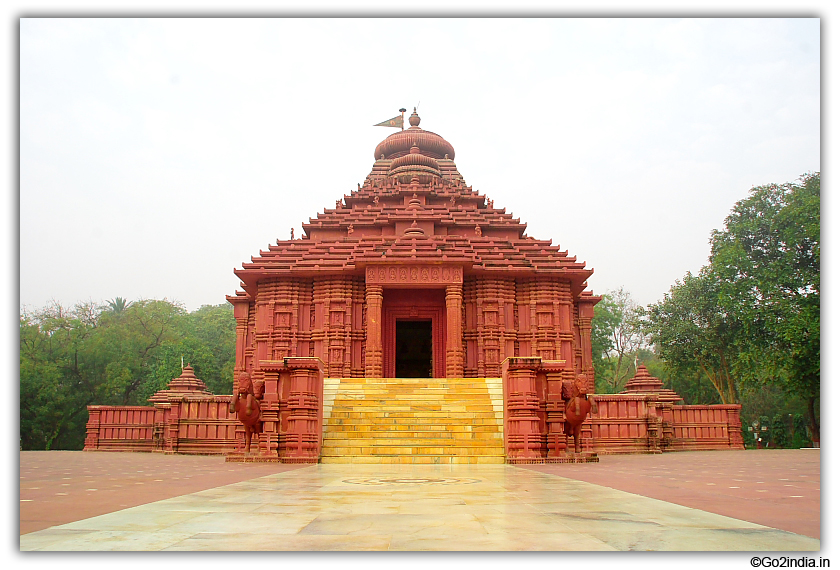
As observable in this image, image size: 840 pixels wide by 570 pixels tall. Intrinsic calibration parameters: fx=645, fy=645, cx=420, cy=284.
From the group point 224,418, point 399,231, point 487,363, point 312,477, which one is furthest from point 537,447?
point 399,231

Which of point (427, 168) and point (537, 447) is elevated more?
point (427, 168)

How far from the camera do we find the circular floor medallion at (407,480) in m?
7.95

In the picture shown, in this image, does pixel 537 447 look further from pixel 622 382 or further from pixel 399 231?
pixel 622 382

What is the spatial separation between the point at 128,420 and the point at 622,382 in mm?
39355

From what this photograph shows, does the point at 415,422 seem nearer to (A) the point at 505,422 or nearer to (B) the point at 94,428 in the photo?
(A) the point at 505,422

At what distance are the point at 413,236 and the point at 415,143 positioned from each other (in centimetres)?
1359

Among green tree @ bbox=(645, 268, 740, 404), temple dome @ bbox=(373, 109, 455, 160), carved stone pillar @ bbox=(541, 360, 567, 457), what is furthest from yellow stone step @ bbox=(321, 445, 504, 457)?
temple dome @ bbox=(373, 109, 455, 160)

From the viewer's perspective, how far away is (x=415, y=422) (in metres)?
14.1

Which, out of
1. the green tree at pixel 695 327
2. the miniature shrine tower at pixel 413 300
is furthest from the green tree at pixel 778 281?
the miniature shrine tower at pixel 413 300

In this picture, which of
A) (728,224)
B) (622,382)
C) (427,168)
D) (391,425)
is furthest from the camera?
(622,382)

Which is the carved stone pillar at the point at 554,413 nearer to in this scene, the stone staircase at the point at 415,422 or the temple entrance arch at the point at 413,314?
the stone staircase at the point at 415,422

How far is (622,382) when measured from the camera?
167 feet

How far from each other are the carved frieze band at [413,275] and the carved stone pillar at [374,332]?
0.32 m

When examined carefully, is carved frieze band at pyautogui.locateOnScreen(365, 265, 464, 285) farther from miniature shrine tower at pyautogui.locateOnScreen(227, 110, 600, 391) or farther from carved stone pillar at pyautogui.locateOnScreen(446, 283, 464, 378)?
carved stone pillar at pyautogui.locateOnScreen(446, 283, 464, 378)
